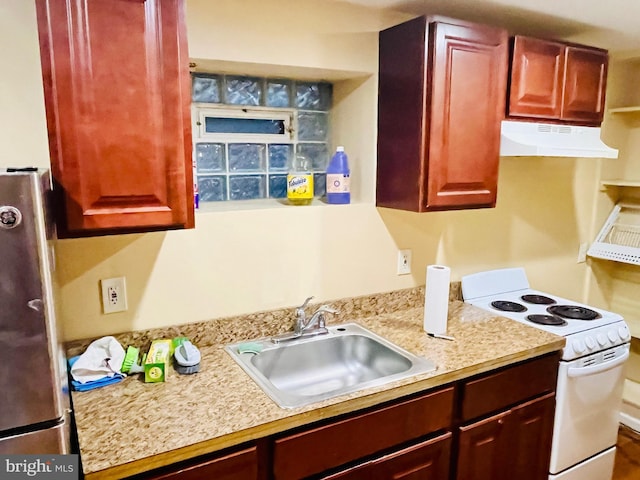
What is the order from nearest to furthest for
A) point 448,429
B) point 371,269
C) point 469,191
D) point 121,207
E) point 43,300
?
point 43,300 < point 121,207 < point 448,429 < point 469,191 < point 371,269

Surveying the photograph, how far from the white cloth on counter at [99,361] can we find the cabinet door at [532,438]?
1.42 metres

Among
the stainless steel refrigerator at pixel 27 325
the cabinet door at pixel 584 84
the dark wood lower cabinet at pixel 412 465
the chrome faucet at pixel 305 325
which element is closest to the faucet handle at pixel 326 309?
the chrome faucet at pixel 305 325

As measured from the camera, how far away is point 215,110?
6.16 ft

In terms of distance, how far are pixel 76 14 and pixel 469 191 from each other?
146 cm

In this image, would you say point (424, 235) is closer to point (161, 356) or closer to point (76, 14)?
point (161, 356)

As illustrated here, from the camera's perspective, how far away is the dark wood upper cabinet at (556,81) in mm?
1929

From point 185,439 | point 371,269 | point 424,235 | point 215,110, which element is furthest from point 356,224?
point 185,439

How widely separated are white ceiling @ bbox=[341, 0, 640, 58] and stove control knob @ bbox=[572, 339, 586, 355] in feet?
4.23

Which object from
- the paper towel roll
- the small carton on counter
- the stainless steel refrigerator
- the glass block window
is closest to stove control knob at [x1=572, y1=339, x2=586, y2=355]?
the paper towel roll

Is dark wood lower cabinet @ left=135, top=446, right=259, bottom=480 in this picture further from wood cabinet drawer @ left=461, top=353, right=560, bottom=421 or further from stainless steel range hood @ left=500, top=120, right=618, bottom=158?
stainless steel range hood @ left=500, top=120, right=618, bottom=158

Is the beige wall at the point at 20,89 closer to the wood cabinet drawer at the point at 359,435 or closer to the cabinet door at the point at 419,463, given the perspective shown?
the wood cabinet drawer at the point at 359,435

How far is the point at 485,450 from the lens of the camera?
1758 mm

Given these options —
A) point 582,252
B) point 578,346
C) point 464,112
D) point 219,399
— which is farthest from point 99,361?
point 582,252

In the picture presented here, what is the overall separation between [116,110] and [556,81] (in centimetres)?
176
